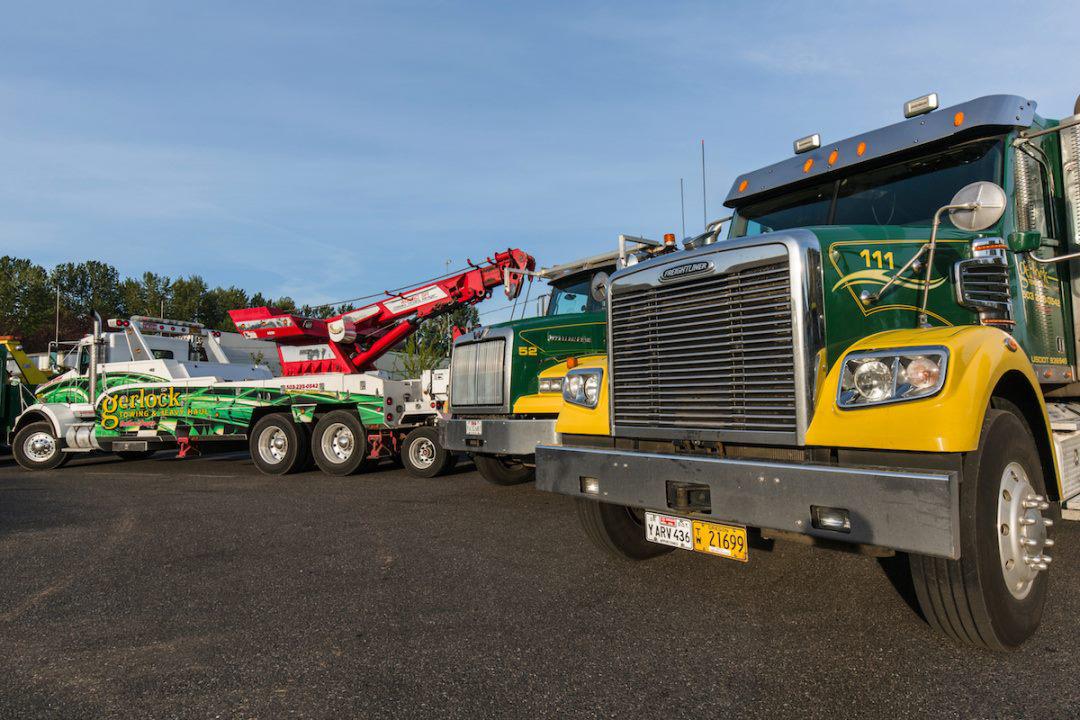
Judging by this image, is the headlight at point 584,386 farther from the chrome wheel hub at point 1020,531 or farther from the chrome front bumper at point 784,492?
→ the chrome wheel hub at point 1020,531

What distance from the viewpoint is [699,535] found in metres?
3.87

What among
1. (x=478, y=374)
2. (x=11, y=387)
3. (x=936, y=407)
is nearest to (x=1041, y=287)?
(x=936, y=407)

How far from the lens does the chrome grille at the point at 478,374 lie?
848 centimetres

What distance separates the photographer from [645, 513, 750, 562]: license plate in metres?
3.73

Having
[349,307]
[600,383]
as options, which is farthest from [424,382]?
[600,383]

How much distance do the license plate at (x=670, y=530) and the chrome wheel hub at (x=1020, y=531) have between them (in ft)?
4.56

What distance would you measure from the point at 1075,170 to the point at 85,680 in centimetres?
620

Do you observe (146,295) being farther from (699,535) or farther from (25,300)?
(699,535)

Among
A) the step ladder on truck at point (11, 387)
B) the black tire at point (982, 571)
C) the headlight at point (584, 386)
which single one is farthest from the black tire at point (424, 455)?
the step ladder on truck at point (11, 387)

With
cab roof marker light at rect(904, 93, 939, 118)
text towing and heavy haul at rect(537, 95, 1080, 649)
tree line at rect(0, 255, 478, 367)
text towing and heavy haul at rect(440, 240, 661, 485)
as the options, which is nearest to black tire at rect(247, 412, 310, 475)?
text towing and heavy haul at rect(440, 240, 661, 485)

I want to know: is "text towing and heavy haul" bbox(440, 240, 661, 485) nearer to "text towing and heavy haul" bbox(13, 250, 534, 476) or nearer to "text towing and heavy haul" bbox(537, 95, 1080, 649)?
"text towing and heavy haul" bbox(13, 250, 534, 476)

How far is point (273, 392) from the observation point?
470 inches

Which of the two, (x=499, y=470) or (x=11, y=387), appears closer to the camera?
(x=499, y=470)

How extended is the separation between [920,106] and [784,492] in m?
3.03
